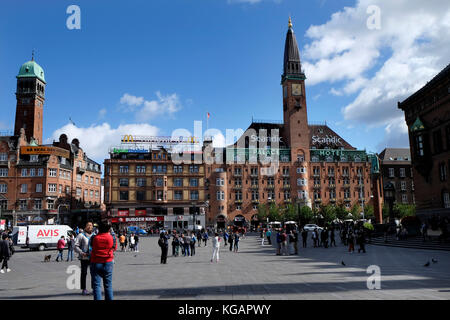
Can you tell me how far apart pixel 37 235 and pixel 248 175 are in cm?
5383

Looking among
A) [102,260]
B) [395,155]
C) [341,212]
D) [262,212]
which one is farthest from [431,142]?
[395,155]

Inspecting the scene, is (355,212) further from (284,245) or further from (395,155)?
(284,245)

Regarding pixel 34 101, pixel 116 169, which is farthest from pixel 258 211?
pixel 34 101

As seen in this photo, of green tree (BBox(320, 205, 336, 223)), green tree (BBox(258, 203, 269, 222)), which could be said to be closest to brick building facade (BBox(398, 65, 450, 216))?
green tree (BBox(320, 205, 336, 223))

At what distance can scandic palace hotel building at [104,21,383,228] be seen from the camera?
238ft

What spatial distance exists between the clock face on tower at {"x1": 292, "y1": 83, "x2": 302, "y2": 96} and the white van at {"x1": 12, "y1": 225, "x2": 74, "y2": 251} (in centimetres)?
6626

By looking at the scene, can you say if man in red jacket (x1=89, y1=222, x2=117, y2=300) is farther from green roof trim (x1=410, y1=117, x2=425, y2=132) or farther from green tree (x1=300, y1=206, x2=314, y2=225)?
green tree (x1=300, y1=206, x2=314, y2=225)

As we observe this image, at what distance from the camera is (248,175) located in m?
82.9

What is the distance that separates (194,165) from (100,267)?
221ft

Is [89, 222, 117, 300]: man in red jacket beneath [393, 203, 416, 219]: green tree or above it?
above

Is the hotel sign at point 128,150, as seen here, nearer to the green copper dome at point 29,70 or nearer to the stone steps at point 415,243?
the green copper dome at point 29,70

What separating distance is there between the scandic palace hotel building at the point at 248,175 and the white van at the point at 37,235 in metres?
35.5

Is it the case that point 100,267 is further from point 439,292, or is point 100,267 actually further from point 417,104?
point 417,104

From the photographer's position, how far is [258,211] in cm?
8056
